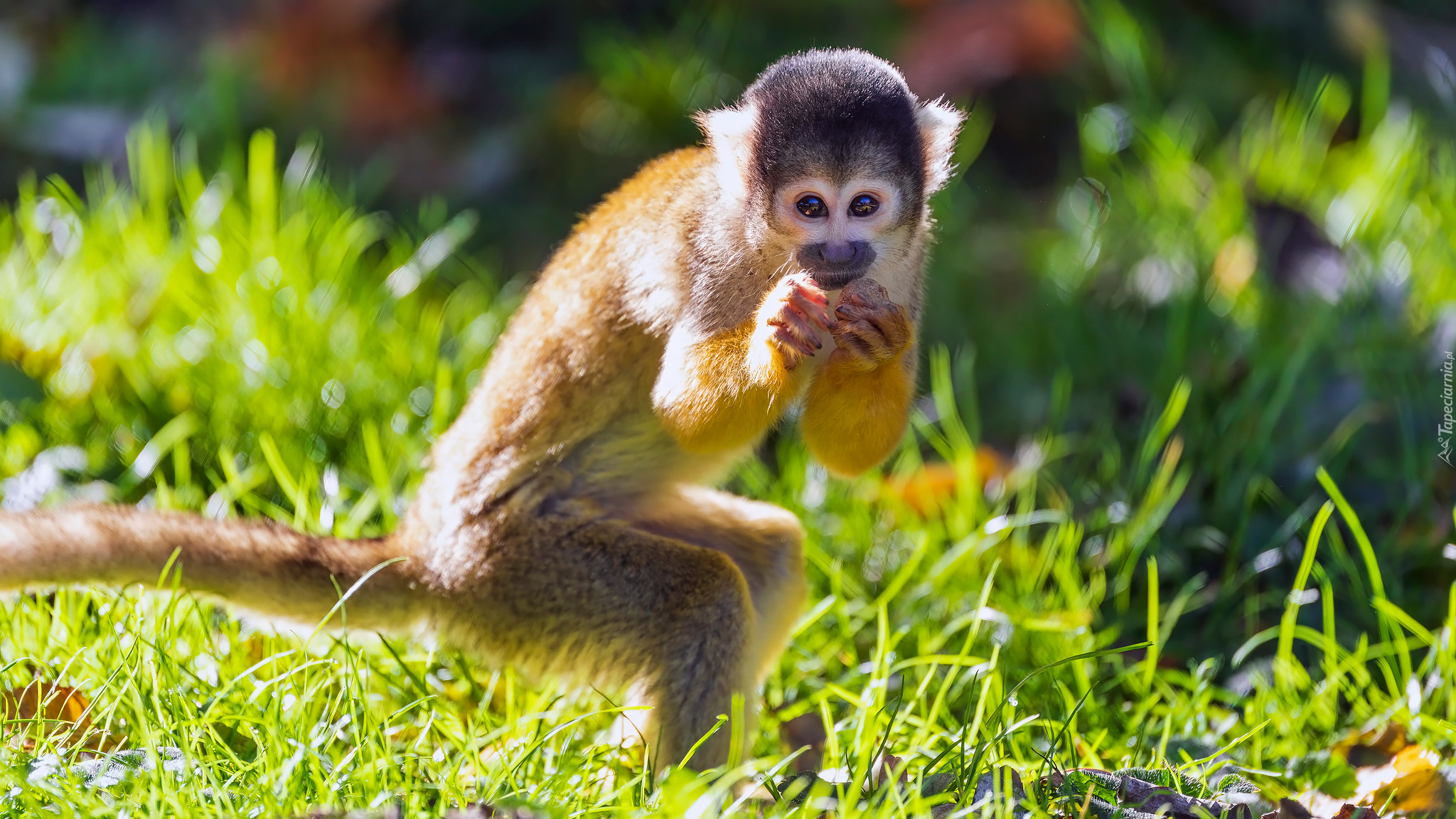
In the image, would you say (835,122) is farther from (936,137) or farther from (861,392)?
(861,392)

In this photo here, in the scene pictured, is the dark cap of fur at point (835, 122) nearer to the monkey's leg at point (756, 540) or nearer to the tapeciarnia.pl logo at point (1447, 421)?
the monkey's leg at point (756, 540)

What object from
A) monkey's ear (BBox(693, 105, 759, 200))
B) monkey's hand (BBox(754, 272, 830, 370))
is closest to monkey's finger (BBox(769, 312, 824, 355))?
monkey's hand (BBox(754, 272, 830, 370))

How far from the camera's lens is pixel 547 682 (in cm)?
268

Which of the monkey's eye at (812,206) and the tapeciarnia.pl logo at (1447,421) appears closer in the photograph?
the monkey's eye at (812,206)

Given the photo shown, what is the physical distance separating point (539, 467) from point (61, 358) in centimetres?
194

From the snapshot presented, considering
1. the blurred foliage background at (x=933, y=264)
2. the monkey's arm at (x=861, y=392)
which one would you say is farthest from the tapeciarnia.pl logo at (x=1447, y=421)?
the monkey's arm at (x=861, y=392)

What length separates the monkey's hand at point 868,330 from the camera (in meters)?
2.34

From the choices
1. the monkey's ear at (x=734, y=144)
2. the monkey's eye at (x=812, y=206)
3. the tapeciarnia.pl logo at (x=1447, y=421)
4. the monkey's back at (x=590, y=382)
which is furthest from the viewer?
the tapeciarnia.pl logo at (x=1447, y=421)

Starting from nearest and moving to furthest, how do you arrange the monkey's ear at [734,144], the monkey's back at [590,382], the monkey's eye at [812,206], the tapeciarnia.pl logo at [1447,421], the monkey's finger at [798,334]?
the monkey's finger at [798,334] < the monkey's eye at [812,206] < the monkey's ear at [734,144] < the monkey's back at [590,382] < the tapeciarnia.pl logo at [1447,421]

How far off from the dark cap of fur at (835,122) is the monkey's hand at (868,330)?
25 centimetres

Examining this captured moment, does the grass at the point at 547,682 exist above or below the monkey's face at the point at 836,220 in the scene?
below

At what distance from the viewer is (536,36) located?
6441mm

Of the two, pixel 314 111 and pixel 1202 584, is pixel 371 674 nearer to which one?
pixel 1202 584

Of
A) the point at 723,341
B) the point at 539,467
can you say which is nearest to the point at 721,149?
the point at 723,341
